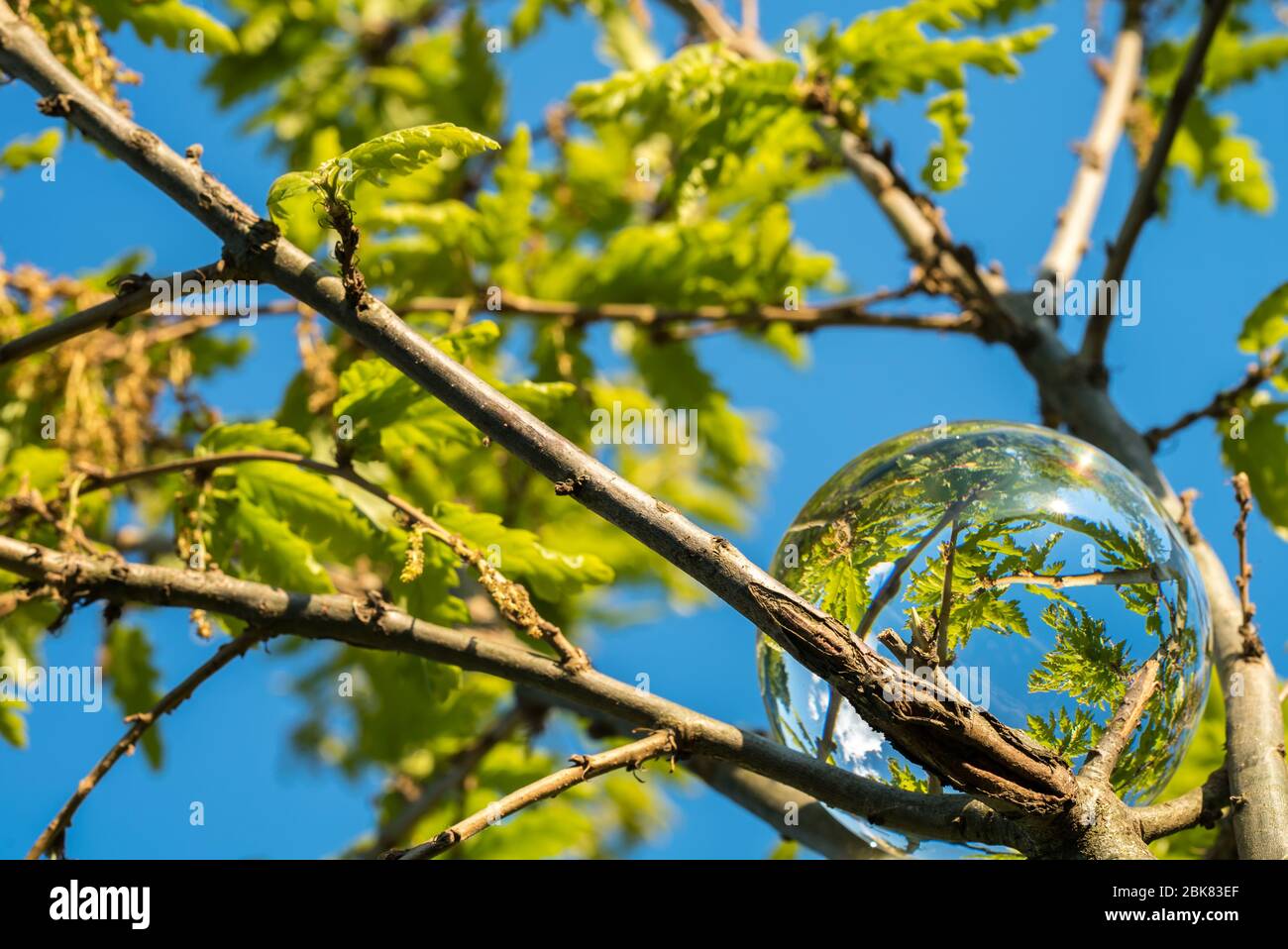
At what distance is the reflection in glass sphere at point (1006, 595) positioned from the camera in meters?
2.08

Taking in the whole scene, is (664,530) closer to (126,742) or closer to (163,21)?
(126,742)

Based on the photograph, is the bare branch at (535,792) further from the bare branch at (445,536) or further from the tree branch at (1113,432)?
the tree branch at (1113,432)

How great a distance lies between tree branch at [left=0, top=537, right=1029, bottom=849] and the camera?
218cm

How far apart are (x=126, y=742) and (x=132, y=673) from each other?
7.21 feet

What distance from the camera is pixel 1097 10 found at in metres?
5.66

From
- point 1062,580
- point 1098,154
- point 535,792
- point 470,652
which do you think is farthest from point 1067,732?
point 1098,154

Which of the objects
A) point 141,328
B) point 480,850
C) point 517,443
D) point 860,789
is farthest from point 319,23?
point 860,789

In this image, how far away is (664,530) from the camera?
6.51ft

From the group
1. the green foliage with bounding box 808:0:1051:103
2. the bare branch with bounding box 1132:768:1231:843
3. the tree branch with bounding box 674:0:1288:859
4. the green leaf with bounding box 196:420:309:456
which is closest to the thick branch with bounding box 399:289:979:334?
the tree branch with bounding box 674:0:1288:859

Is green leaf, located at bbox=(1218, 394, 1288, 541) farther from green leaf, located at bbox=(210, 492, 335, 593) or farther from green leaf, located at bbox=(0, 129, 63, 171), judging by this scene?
green leaf, located at bbox=(0, 129, 63, 171)

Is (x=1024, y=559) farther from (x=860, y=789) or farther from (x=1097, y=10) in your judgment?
(x=1097, y=10)

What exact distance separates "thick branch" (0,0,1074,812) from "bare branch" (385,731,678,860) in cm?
34

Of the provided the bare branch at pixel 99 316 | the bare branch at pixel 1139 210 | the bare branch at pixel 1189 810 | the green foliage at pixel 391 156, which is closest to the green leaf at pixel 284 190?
the green foliage at pixel 391 156
